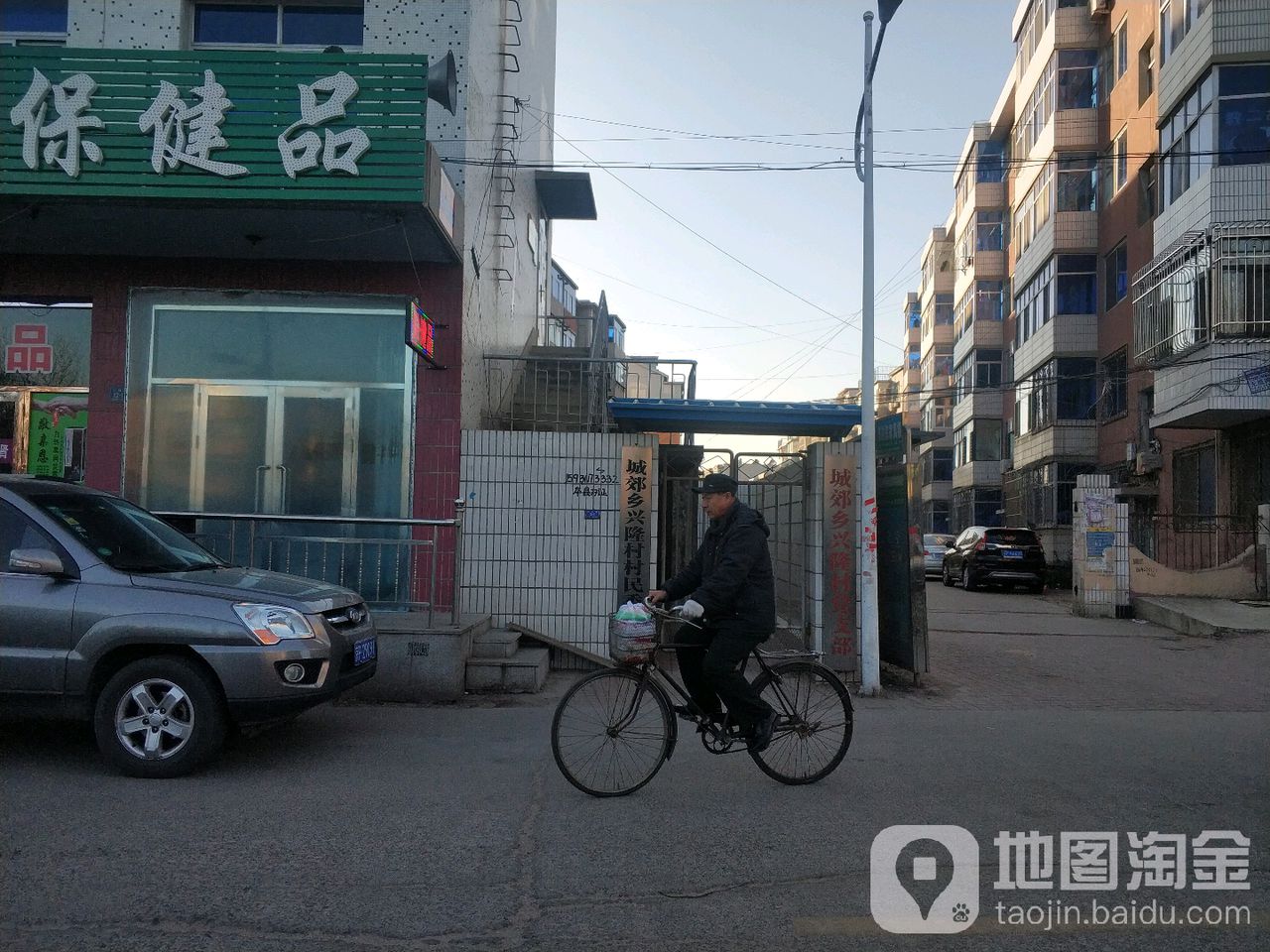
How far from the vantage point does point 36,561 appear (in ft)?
18.9

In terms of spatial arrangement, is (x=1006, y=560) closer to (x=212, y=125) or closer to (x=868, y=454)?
(x=868, y=454)

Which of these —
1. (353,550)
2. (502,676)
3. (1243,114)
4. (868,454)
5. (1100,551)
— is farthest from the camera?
(1243,114)

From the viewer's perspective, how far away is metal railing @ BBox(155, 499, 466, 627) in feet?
28.6

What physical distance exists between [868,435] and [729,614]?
4.27 metres

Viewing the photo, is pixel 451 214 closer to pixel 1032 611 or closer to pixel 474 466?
pixel 474 466

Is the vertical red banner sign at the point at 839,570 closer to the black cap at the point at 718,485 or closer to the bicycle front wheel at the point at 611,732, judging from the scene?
the black cap at the point at 718,485

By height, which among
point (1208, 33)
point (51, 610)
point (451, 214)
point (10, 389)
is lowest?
point (51, 610)

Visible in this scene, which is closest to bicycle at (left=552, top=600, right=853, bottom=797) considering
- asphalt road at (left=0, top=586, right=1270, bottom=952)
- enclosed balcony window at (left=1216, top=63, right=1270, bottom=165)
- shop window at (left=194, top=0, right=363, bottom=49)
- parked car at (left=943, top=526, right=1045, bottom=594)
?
asphalt road at (left=0, top=586, right=1270, bottom=952)

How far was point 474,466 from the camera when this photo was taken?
10.2 m

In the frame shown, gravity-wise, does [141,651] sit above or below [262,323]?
below

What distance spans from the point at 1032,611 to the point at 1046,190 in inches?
678

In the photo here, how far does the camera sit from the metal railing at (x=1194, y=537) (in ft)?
60.6

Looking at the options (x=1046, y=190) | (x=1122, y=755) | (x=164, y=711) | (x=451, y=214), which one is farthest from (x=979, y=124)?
(x=164, y=711)
